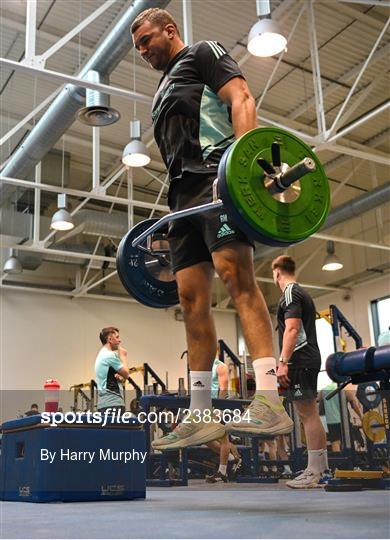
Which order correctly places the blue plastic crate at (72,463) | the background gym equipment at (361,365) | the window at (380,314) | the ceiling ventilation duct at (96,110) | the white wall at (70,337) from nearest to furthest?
the blue plastic crate at (72,463) → the background gym equipment at (361,365) → the ceiling ventilation duct at (96,110) → the window at (380,314) → the white wall at (70,337)

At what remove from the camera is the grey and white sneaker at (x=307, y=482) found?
10.2 ft

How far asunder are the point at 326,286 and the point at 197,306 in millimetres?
10730

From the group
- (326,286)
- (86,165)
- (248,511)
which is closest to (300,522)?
(248,511)

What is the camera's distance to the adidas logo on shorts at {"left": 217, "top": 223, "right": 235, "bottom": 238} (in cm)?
167

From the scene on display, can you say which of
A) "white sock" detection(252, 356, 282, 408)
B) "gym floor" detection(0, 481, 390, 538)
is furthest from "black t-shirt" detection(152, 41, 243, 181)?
"gym floor" detection(0, 481, 390, 538)

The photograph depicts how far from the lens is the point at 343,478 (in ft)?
9.84

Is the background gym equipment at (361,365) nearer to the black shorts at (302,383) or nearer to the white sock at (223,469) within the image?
the black shorts at (302,383)

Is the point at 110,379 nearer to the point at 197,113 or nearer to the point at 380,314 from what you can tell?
the point at 197,113

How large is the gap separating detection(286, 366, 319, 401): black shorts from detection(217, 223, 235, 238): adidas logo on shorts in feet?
5.75

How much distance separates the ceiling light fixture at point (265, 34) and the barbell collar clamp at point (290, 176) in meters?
3.21

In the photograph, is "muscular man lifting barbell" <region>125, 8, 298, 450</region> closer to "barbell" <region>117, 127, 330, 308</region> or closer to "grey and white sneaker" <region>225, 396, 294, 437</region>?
"grey and white sneaker" <region>225, 396, 294, 437</region>

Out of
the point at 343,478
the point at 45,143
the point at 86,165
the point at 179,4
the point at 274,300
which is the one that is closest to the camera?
the point at 343,478

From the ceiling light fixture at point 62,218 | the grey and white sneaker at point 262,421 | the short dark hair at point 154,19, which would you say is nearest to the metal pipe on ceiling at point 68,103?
the ceiling light fixture at point 62,218

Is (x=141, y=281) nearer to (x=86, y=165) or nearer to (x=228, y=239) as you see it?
(x=228, y=239)
